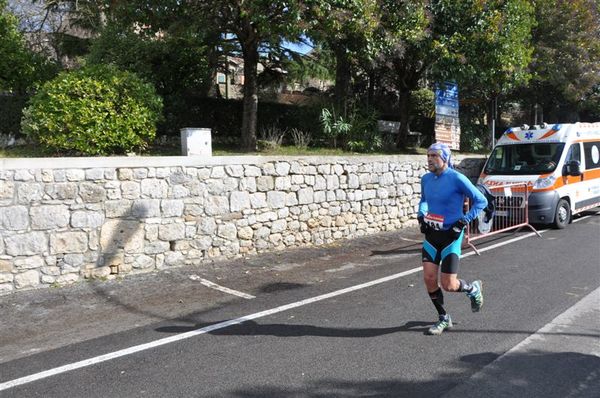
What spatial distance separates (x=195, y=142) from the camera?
8.73m

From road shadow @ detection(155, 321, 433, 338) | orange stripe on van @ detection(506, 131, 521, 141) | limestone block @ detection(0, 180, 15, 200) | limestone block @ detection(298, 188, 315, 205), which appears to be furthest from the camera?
orange stripe on van @ detection(506, 131, 521, 141)

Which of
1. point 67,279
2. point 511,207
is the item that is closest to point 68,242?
point 67,279

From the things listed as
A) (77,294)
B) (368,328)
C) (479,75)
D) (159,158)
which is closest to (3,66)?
(159,158)

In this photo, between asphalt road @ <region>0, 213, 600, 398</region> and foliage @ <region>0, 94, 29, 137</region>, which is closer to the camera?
asphalt road @ <region>0, 213, 600, 398</region>

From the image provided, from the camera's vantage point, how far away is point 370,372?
4.21 meters

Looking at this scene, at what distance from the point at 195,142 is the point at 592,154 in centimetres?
1016

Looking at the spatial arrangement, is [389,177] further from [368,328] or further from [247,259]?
[368,328]

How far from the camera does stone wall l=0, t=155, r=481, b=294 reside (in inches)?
270

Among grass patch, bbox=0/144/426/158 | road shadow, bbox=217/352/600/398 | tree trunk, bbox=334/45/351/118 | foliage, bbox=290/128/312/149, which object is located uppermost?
tree trunk, bbox=334/45/351/118

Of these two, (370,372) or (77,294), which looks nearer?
(370,372)

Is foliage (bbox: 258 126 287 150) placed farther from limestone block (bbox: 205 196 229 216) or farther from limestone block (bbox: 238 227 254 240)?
limestone block (bbox: 205 196 229 216)

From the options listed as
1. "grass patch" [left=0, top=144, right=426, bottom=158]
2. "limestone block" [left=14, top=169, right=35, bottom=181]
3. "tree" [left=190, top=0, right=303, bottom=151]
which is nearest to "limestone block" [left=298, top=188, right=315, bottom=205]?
"grass patch" [left=0, top=144, right=426, bottom=158]

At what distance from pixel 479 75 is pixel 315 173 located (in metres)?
6.20

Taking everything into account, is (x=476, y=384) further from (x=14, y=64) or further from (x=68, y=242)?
(x=14, y=64)
